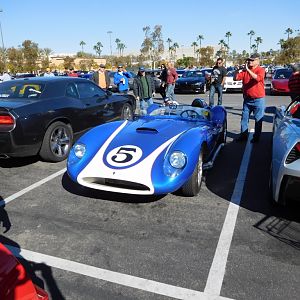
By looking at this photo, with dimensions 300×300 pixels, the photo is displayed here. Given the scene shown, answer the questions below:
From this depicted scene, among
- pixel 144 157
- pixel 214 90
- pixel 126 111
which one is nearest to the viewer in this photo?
pixel 144 157

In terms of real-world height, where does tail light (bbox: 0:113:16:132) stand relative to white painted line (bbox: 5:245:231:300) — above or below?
above

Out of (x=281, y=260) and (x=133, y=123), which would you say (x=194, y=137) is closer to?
(x=133, y=123)

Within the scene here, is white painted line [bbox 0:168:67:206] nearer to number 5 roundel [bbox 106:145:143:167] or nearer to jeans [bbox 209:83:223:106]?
number 5 roundel [bbox 106:145:143:167]

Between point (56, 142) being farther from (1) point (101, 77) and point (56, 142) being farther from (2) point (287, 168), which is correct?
(1) point (101, 77)

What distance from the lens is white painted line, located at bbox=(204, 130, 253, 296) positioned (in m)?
2.66

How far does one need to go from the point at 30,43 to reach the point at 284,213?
49561mm

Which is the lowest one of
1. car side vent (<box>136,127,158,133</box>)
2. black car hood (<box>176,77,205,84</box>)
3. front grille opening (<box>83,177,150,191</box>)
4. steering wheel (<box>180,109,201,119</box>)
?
front grille opening (<box>83,177,150,191</box>)

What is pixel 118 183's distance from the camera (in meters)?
3.91

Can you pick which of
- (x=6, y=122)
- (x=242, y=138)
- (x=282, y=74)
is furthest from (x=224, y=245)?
(x=282, y=74)

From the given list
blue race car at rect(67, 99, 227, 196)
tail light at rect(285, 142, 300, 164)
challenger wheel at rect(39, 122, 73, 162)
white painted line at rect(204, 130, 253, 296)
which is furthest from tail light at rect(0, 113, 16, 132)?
tail light at rect(285, 142, 300, 164)

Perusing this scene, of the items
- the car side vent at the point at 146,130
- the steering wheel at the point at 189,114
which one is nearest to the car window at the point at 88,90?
the steering wheel at the point at 189,114

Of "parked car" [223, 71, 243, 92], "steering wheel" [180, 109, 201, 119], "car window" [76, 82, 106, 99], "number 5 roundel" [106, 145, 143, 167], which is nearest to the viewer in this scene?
"number 5 roundel" [106, 145, 143, 167]

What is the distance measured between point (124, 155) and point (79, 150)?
0.68 meters

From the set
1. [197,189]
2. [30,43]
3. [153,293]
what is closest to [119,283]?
[153,293]
